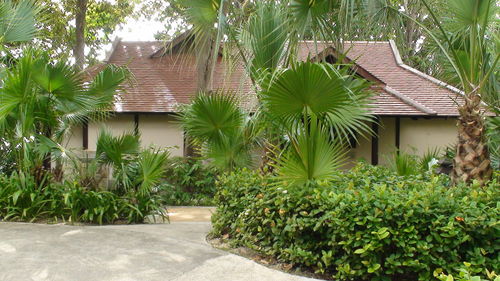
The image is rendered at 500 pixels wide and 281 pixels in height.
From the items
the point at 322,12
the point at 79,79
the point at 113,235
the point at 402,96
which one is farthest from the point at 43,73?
the point at 402,96

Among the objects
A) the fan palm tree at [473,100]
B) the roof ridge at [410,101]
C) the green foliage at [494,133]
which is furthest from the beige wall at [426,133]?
the fan palm tree at [473,100]

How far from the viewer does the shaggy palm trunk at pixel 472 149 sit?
580cm

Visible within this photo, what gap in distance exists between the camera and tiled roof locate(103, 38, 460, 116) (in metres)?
13.6

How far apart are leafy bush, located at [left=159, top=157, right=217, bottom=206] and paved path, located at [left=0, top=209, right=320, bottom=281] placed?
5.94 m

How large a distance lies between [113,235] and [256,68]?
299 cm

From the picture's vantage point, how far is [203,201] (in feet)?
41.5

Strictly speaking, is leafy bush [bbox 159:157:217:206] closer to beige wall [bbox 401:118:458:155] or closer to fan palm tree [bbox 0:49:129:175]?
fan palm tree [bbox 0:49:129:175]

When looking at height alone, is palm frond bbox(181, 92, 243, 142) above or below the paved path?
above

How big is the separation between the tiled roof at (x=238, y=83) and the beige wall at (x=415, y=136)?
0.73 m

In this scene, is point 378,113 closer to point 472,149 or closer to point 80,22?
point 472,149

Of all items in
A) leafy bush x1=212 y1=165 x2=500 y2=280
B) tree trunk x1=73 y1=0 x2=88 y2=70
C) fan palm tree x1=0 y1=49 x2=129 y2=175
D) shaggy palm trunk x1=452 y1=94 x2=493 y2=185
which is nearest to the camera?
leafy bush x1=212 y1=165 x2=500 y2=280

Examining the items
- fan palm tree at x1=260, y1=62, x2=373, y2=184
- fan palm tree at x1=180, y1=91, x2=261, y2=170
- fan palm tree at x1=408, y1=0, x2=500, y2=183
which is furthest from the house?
fan palm tree at x1=260, y1=62, x2=373, y2=184

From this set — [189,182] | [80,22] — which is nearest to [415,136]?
[189,182]

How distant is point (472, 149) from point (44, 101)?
259 inches
